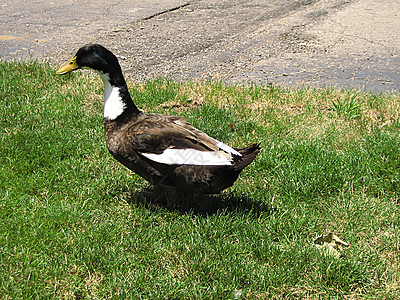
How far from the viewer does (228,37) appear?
7.71 m

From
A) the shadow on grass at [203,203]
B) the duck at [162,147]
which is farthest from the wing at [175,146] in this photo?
the shadow on grass at [203,203]

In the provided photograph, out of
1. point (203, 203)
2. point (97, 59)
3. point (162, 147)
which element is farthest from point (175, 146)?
point (97, 59)

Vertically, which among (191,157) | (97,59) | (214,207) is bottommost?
(214,207)

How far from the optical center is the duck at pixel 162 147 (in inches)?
126

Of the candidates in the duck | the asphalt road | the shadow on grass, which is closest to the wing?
the duck

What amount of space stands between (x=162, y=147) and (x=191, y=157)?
9.4 inches

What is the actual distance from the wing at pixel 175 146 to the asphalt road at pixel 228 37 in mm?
2699

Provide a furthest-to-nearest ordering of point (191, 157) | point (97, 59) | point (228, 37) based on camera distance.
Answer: point (228, 37) < point (97, 59) < point (191, 157)

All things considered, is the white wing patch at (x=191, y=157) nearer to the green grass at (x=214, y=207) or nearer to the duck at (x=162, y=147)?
the duck at (x=162, y=147)

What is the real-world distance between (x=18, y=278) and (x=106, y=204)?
0.97m

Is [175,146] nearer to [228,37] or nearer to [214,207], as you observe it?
[214,207]

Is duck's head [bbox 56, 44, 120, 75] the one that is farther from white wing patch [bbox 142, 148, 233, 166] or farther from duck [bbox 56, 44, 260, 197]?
white wing patch [bbox 142, 148, 233, 166]

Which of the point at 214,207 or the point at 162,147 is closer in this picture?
the point at 162,147

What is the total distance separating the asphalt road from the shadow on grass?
262 centimetres
